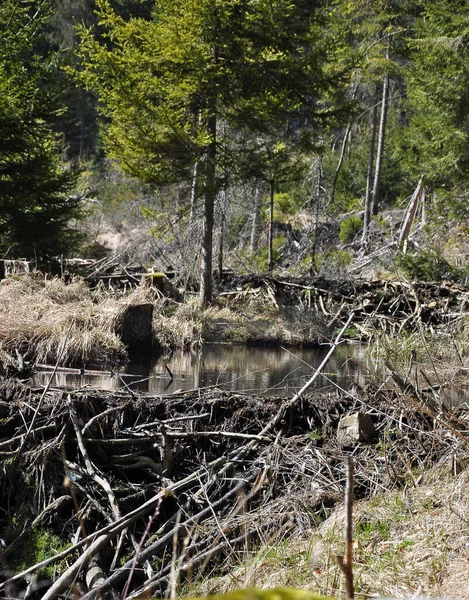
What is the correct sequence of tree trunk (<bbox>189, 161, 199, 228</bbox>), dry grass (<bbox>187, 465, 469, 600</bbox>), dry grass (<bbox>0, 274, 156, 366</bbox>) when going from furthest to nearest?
1. tree trunk (<bbox>189, 161, 199, 228</bbox>)
2. dry grass (<bbox>0, 274, 156, 366</bbox>)
3. dry grass (<bbox>187, 465, 469, 600</bbox>)

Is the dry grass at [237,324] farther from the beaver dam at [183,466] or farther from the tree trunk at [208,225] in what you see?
the beaver dam at [183,466]

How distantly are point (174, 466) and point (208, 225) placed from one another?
34.1 ft

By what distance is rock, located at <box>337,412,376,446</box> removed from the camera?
602 cm

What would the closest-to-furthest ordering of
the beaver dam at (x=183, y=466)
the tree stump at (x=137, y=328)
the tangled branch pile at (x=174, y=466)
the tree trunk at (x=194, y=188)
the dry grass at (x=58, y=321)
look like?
the beaver dam at (x=183, y=466) → the tangled branch pile at (x=174, y=466) → the dry grass at (x=58, y=321) → the tree stump at (x=137, y=328) → the tree trunk at (x=194, y=188)

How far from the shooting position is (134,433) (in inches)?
235

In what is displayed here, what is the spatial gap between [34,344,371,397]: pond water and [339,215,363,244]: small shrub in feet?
37.7

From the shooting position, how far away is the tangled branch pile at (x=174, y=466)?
4.82 metres

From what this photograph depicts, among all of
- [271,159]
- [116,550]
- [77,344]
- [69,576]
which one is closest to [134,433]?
[116,550]

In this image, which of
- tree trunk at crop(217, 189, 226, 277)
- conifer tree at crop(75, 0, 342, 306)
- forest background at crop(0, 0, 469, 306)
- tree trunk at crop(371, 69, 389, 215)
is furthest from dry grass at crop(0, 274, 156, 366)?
tree trunk at crop(371, 69, 389, 215)

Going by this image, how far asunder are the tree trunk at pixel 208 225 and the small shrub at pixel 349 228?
9.53 meters

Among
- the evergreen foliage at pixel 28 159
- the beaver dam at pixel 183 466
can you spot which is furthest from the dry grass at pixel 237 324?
the beaver dam at pixel 183 466

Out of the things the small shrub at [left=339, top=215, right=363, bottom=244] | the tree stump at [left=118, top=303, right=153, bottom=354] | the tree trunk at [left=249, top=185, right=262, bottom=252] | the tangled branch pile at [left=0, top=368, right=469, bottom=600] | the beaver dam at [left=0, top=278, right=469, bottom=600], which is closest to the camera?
the beaver dam at [left=0, top=278, right=469, bottom=600]

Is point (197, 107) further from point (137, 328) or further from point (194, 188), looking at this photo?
point (137, 328)

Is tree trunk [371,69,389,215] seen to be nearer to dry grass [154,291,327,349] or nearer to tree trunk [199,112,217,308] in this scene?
tree trunk [199,112,217,308]
